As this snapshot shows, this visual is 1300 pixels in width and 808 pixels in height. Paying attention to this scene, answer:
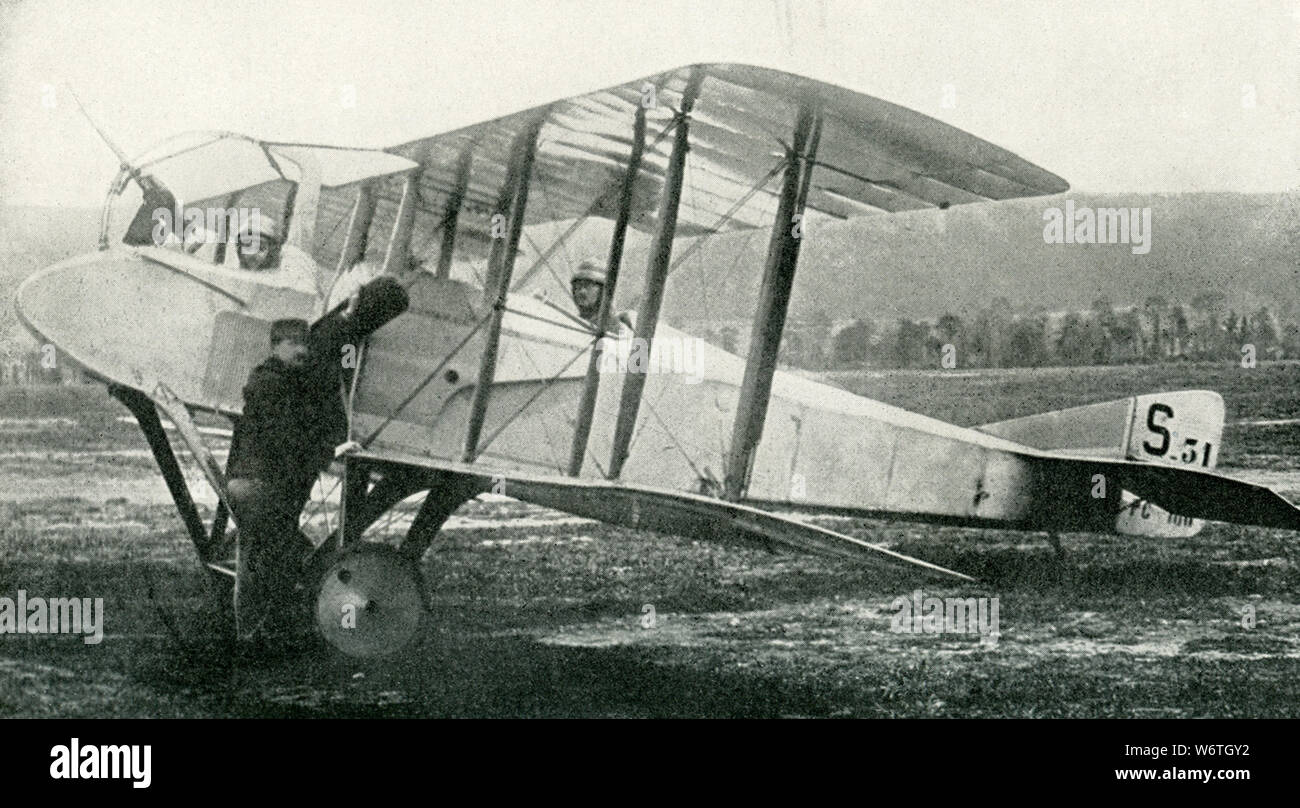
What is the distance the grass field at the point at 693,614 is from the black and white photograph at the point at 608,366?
31 millimetres

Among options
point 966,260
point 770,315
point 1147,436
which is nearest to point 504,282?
point 770,315

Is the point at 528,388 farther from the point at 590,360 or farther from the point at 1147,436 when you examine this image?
the point at 1147,436

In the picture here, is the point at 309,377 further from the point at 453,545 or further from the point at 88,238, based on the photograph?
the point at 453,545

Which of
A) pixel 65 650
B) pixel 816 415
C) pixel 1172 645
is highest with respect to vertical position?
pixel 816 415

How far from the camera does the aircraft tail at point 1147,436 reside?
5871 mm

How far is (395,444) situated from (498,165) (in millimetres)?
1416

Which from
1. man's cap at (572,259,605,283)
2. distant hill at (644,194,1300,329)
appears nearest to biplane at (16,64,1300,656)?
man's cap at (572,259,605,283)

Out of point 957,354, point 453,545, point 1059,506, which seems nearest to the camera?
point 1059,506

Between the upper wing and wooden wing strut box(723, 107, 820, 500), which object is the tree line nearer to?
the upper wing

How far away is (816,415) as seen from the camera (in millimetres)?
5422

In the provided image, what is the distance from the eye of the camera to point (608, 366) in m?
5.34

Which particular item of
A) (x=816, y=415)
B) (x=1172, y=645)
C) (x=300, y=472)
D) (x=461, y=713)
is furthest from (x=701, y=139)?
(x=1172, y=645)

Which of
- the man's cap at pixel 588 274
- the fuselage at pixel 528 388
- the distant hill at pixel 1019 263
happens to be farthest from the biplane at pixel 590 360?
the distant hill at pixel 1019 263

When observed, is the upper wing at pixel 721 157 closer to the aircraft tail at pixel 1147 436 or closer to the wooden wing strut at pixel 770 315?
the wooden wing strut at pixel 770 315
